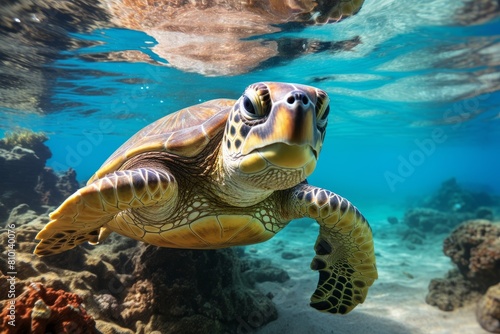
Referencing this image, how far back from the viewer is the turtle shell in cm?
293

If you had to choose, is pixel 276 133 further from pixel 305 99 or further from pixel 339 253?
pixel 339 253

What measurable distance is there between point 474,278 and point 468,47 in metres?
9.11

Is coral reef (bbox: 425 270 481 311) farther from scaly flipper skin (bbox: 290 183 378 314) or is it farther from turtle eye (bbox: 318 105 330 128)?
turtle eye (bbox: 318 105 330 128)

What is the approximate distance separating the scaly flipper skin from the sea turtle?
1 cm

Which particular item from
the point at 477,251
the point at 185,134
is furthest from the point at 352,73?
the point at 185,134

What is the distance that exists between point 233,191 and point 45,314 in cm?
175

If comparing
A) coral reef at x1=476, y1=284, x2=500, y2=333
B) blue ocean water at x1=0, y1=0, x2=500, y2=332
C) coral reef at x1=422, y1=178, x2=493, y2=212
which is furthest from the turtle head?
coral reef at x1=422, y1=178, x2=493, y2=212

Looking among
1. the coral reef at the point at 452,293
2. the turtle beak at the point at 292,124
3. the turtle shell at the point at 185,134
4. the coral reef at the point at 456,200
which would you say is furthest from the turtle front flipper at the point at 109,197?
the coral reef at the point at 456,200

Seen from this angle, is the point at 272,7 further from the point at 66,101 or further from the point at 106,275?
the point at 66,101

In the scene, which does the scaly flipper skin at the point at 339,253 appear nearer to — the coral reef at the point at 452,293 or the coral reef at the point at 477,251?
the coral reef at the point at 452,293

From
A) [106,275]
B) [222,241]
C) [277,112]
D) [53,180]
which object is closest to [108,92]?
[53,180]

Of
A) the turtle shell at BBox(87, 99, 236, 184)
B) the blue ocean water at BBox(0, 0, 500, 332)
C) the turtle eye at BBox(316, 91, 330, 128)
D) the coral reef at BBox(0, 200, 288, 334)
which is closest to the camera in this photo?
the turtle eye at BBox(316, 91, 330, 128)

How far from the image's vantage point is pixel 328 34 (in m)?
9.15

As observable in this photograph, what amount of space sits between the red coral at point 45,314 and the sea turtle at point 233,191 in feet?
1.95
